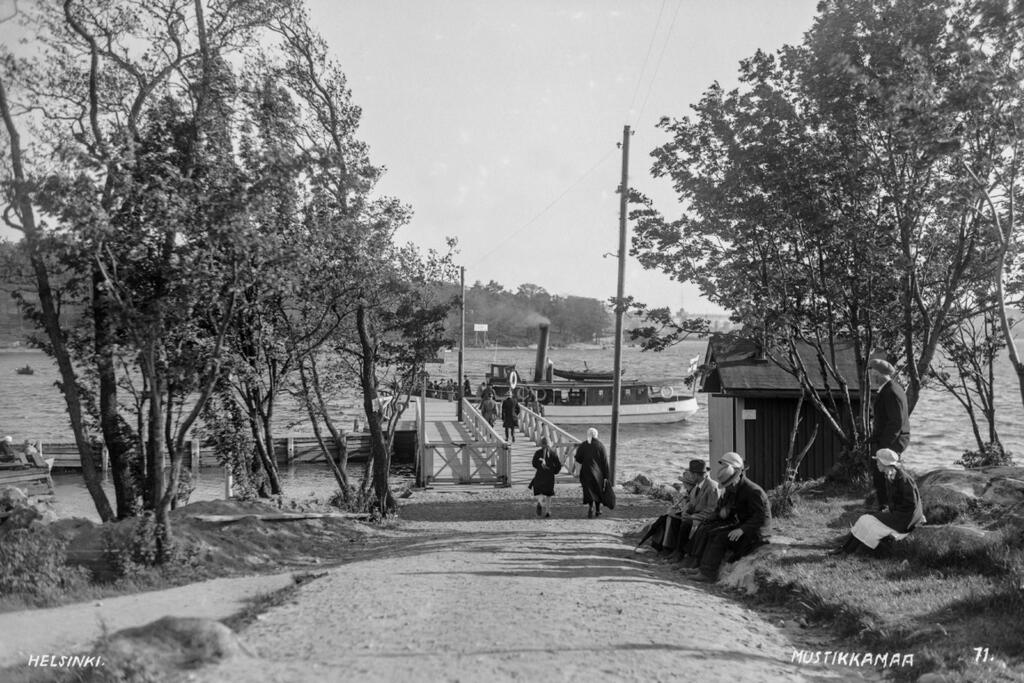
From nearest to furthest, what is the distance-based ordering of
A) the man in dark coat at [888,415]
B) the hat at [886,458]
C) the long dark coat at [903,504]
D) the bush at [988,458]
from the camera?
1. the hat at [886,458]
2. the long dark coat at [903,504]
3. the man in dark coat at [888,415]
4. the bush at [988,458]

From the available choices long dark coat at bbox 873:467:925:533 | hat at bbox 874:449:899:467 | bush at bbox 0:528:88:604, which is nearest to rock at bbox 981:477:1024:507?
long dark coat at bbox 873:467:925:533

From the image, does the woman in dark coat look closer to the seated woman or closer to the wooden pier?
the wooden pier

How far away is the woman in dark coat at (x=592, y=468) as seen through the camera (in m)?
14.5

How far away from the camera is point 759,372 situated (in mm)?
20125

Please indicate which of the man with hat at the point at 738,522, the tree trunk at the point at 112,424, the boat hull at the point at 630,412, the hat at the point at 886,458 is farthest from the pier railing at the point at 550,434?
the boat hull at the point at 630,412

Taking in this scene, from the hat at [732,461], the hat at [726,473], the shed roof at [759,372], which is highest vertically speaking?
the shed roof at [759,372]

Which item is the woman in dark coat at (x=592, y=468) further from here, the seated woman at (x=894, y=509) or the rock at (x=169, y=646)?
the rock at (x=169, y=646)

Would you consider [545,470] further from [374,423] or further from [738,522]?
[738,522]

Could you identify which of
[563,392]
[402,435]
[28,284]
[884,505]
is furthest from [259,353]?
[563,392]

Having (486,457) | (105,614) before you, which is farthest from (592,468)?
(105,614)

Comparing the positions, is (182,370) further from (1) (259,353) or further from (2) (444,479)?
(2) (444,479)

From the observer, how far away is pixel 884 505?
1034cm

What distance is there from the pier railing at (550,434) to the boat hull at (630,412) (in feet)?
64.2

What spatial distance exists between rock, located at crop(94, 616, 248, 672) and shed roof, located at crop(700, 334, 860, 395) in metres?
14.7
